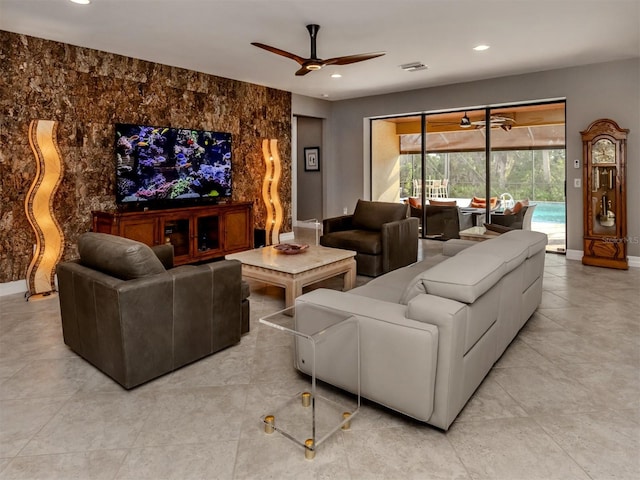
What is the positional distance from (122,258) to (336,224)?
10.9 ft

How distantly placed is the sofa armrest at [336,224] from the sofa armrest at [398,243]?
764 millimetres

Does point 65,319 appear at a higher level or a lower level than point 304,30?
lower

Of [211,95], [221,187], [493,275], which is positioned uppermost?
[211,95]

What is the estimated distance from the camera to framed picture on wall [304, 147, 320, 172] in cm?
911

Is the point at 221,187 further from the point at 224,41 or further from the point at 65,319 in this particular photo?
the point at 65,319

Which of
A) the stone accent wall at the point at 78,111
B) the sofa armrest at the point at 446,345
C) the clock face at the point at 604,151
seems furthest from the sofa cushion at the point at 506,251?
the stone accent wall at the point at 78,111

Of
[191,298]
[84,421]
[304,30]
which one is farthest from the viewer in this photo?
[304,30]

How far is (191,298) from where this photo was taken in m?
2.71

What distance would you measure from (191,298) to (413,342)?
4.59 ft

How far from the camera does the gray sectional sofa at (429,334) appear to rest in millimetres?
1969

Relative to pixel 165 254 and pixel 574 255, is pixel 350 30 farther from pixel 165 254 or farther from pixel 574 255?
pixel 574 255

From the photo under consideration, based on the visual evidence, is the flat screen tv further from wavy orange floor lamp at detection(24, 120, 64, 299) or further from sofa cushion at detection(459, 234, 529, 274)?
sofa cushion at detection(459, 234, 529, 274)

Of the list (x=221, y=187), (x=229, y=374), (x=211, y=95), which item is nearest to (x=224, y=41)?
(x=211, y=95)

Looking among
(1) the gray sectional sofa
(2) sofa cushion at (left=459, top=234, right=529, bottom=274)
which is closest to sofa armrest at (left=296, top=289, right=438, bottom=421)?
(1) the gray sectional sofa
